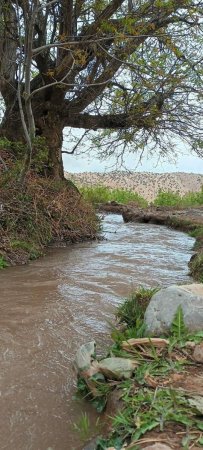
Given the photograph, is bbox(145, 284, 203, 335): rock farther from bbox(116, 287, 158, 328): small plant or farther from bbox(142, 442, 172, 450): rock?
bbox(142, 442, 172, 450): rock

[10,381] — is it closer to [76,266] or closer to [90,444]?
[90,444]

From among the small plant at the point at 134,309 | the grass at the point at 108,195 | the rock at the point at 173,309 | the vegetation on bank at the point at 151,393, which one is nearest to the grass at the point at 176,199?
the grass at the point at 108,195

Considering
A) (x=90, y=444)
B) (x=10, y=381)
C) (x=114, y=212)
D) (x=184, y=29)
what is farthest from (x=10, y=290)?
(x=114, y=212)

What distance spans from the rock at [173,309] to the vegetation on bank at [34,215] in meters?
3.58

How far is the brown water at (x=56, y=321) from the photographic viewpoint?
8.13 ft

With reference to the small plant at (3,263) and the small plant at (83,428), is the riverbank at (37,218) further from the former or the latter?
the small plant at (83,428)

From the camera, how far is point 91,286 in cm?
526

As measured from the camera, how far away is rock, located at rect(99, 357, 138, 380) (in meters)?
2.57

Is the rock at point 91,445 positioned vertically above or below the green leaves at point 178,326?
below

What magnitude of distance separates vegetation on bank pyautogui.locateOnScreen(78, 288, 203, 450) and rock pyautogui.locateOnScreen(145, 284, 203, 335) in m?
0.06

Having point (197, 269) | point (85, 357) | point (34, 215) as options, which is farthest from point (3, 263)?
point (85, 357)

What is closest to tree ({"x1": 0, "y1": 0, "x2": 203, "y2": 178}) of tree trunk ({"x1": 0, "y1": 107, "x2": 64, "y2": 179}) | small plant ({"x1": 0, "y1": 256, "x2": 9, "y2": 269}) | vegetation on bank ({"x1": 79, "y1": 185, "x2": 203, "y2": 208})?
tree trunk ({"x1": 0, "y1": 107, "x2": 64, "y2": 179})

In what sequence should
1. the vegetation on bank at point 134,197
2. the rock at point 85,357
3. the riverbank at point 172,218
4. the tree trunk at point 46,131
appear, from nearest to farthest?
the rock at point 85,357 → the tree trunk at point 46,131 → the riverbank at point 172,218 → the vegetation on bank at point 134,197

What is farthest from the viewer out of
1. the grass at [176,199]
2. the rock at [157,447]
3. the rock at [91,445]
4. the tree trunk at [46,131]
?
the grass at [176,199]
